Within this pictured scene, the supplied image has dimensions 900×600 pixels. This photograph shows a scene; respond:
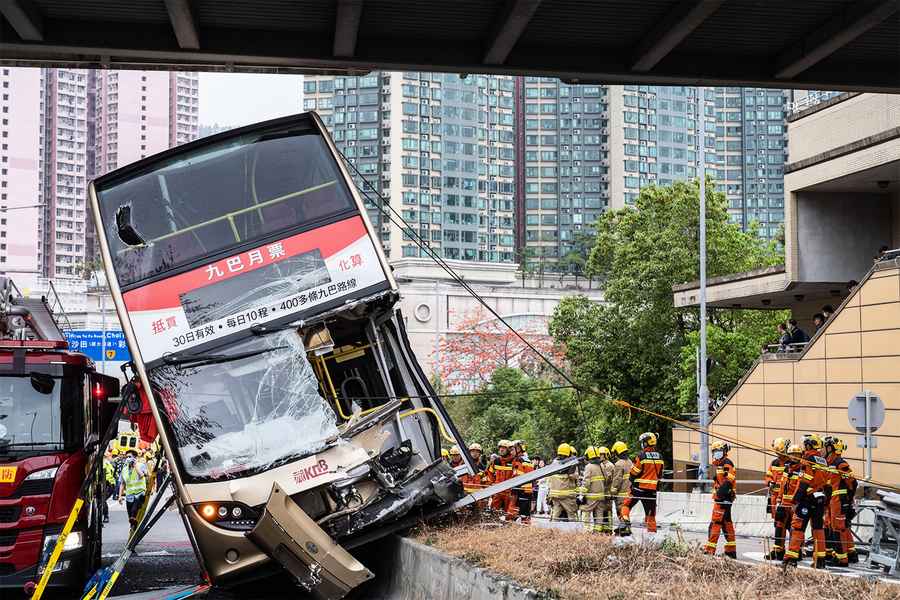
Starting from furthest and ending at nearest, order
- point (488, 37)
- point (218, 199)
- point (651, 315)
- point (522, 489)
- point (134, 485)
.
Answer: point (651, 315), point (134, 485), point (522, 489), point (488, 37), point (218, 199)

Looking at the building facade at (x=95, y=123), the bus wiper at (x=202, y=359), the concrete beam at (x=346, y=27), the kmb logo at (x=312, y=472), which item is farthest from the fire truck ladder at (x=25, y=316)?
the building facade at (x=95, y=123)

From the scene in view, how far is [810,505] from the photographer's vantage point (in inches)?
517

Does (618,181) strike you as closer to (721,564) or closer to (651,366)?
(651,366)

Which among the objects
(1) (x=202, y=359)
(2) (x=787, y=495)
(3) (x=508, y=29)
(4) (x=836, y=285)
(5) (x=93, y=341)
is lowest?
(2) (x=787, y=495)

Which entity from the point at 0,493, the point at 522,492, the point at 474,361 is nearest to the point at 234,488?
the point at 0,493

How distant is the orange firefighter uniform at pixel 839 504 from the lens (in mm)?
13680

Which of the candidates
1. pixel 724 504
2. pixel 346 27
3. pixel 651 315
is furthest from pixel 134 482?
pixel 651 315

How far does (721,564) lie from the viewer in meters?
6.97

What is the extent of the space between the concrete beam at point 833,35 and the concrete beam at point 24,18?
8.41m

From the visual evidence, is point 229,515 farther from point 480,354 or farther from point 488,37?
point 480,354

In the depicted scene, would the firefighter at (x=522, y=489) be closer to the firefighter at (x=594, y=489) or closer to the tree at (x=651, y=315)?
the firefighter at (x=594, y=489)

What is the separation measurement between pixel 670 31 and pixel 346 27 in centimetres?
343

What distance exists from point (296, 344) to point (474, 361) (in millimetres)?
56702

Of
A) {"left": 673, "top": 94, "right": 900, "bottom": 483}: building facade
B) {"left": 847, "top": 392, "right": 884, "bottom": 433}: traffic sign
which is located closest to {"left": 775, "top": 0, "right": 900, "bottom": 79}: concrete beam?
{"left": 847, "top": 392, "right": 884, "bottom": 433}: traffic sign
